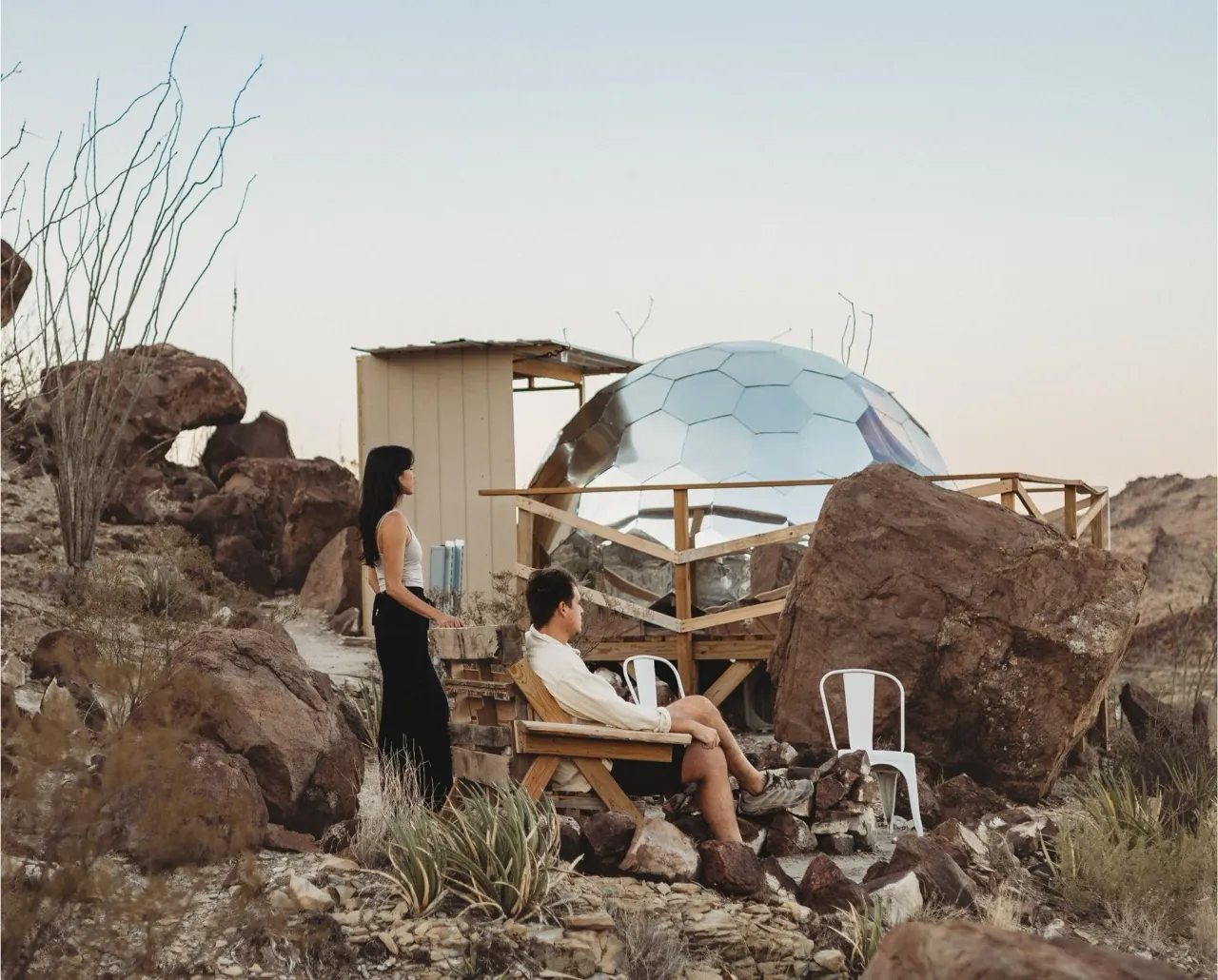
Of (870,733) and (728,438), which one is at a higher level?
(728,438)

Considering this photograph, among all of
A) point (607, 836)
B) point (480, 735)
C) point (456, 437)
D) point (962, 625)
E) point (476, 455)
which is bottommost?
point (607, 836)

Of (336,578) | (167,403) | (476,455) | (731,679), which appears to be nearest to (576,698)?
(731,679)

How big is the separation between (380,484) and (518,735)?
1315 mm

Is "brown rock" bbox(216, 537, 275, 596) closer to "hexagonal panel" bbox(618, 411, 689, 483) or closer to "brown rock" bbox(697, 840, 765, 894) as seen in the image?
"hexagonal panel" bbox(618, 411, 689, 483)

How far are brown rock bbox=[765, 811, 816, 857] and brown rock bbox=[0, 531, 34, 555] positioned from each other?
320 inches

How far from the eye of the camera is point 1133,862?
682 centimetres

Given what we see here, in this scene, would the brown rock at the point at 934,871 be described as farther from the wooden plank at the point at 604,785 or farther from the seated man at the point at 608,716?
the wooden plank at the point at 604,785

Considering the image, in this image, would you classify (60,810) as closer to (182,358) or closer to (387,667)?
(387,667)

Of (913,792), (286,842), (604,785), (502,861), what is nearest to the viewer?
(502,861)

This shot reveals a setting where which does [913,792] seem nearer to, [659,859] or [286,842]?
[659,859]

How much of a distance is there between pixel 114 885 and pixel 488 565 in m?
8.39

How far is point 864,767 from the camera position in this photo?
7.27m

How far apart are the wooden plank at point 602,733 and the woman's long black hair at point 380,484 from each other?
1.19 m

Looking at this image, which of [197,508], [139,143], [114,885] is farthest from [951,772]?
[197,508]
